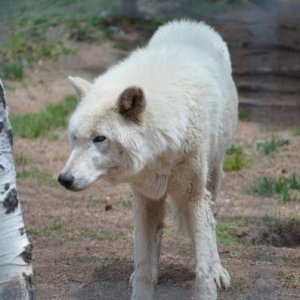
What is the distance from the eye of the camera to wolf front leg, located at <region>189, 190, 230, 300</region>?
474cm

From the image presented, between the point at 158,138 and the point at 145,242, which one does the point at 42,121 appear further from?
the point at 158,138

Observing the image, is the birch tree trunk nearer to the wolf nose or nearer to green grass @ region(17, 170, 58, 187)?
the wolf nose

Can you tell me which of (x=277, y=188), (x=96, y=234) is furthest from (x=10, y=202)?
(x=277, y=188)

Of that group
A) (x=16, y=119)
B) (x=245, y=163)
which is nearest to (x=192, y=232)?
(x=245, y=163)

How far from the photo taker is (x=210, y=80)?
193 inches

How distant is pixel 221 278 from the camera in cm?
512

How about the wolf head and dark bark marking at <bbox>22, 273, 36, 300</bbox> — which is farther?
the wolf head

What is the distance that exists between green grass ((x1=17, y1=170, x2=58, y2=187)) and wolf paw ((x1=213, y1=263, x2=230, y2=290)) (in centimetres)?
295

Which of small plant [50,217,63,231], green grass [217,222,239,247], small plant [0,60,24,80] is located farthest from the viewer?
small plant [0,60,24,80]

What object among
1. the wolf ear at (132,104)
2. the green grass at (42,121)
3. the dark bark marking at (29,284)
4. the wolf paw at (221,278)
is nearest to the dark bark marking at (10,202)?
the dark bark marking at (29,284)

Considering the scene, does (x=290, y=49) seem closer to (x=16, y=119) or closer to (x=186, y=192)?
(x=16, y=119)

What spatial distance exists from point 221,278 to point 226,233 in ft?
3.88

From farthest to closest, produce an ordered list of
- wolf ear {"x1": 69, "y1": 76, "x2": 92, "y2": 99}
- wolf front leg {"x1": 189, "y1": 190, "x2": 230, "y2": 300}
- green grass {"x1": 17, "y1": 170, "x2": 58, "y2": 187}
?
green grass {"x1": 17, "y1": 170, "x2": 58, "y2": 187} → wolf front leg {"x1": 189, "y1": 190, "x2": 230, "y2": 300} → wolf ear {"x1": 69, "y1": 76, "x2": 92, "y2": 99}

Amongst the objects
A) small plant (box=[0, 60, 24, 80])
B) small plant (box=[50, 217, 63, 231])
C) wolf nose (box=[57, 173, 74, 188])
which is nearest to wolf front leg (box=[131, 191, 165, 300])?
wolf nose (box=[57, 173, 74, 188])
